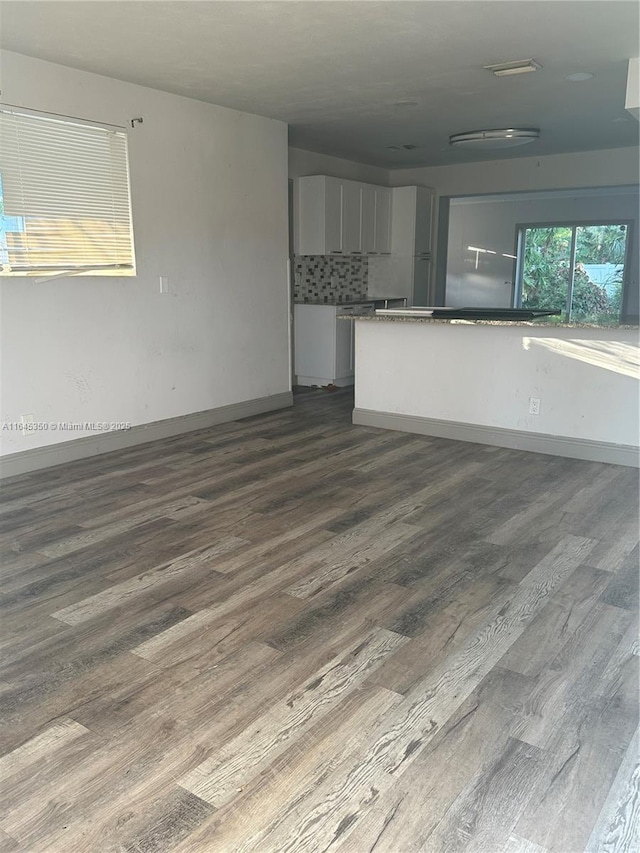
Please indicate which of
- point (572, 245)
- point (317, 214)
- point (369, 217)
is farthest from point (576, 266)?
point (317, 214)

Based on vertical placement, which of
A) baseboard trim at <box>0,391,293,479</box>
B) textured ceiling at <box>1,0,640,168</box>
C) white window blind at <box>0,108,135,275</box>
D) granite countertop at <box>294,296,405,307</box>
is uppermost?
textured ceiling at <box>1,0,640,168</box>

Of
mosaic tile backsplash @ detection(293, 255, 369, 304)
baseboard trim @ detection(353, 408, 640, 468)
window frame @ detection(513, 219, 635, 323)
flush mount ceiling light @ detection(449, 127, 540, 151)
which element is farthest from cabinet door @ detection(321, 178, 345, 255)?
window frame @ detection(513, 219, 635, 323)

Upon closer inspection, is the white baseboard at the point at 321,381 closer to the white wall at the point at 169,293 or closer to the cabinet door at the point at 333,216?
the white wall at the point at 169,293

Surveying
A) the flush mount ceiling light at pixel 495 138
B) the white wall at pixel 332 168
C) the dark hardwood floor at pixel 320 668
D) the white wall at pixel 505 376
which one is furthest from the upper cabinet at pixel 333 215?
the dark hardwood floor at pixel 320 668

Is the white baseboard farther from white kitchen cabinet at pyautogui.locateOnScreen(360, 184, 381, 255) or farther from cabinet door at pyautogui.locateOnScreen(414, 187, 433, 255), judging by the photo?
cabinet door at pyautogui.locateOnScreen(414, 187, 433, 255)

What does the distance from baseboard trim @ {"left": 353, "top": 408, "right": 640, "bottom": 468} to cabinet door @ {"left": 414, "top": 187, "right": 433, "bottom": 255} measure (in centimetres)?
373

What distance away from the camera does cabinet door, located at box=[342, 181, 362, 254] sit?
7.53m

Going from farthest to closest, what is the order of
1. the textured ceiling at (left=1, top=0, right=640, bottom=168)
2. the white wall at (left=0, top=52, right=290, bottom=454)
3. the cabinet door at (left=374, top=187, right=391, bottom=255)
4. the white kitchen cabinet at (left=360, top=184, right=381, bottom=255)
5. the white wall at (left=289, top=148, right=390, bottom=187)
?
the cabinet door at (left=374, top=187, right=391, bottom=255)
the white kitchen cabinet at (left=360, top=184, right=381, bottom=255)
the white wall at (left=289, top=148, right=390, bottom=187)
the white wall at (left=0, top=52, right=290, bottom=454)
the textured ceiling at (left=1, top=0, right=640, bottom=168)

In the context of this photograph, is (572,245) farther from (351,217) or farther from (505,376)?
(505,376)

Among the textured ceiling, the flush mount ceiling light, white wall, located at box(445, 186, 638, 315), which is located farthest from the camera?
white wall, located at box(445, 186, 638, 315)

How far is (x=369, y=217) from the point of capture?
316 inches

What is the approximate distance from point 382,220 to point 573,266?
16.2ft

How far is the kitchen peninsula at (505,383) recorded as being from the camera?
14.5 feet

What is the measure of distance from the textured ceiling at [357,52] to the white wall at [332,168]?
1405 mm
